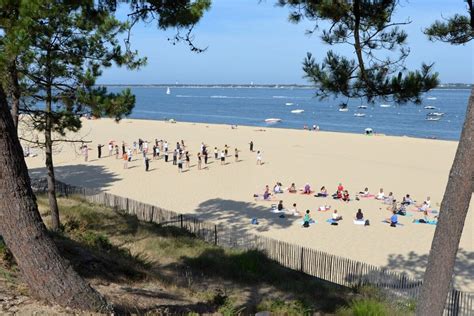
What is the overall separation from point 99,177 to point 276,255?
1949 centimetres

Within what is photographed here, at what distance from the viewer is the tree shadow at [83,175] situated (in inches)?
1146

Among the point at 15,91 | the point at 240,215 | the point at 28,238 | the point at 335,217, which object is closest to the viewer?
the point at 28,238

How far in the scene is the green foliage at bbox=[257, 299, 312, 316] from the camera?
8202 mm

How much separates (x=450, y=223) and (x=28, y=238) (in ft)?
15.3

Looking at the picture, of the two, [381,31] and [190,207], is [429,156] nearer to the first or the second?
[190,207]

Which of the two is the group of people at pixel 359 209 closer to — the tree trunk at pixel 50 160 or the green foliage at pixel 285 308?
the tree trunk at pixel 50 160

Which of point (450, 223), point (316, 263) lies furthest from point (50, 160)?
point (450, 223)

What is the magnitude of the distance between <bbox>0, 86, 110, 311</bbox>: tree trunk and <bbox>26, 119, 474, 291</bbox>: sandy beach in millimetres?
Answer: 11720

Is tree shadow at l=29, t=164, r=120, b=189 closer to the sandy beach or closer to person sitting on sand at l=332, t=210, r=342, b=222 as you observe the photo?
the sandy beach

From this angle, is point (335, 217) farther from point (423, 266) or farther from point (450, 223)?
point (450, 223)

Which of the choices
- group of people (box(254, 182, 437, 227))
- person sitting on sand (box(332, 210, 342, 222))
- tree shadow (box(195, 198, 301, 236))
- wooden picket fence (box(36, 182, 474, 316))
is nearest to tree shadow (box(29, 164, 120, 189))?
tree shadow (box(195, 198, 301, 236))

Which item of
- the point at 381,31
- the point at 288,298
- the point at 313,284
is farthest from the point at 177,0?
the point at 313,284

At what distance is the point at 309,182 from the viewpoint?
1179 inches

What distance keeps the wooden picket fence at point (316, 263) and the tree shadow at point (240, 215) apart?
48.8 inches
